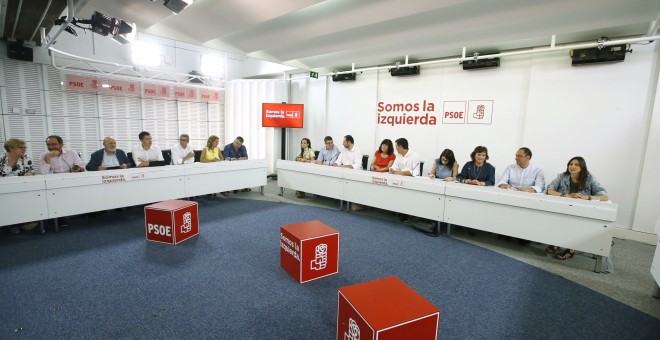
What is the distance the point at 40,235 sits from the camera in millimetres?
3689

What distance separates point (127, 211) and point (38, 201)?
141 cm

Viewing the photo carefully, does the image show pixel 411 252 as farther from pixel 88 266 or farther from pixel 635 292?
pixel 88 266

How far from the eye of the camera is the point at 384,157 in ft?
17.1

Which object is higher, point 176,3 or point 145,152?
point 176,3

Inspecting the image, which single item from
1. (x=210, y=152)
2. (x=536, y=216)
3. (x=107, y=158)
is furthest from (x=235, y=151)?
(x=536, y=216)

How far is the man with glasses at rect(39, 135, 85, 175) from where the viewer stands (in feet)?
13.0

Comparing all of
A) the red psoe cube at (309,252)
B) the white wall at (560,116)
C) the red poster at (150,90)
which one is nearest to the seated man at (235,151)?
the red poster at (150,90)

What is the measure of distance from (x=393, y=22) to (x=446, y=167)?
2.33 m

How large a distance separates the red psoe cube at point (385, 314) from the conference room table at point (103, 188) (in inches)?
152

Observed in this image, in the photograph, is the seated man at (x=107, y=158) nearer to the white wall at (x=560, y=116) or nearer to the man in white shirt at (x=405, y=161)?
the man in white shirt at (x=405, y=161)

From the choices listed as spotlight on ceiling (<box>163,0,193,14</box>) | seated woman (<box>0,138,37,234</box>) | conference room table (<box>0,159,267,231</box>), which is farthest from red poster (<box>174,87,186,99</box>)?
spotlight on ceiling (<box>163,0,193,14</box>)

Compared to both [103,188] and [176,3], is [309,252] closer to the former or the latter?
[176,3]

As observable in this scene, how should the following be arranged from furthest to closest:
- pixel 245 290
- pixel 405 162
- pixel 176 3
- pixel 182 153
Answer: pixel 182 153, pixel 405 162, pixel 176 3, pixel 245 290

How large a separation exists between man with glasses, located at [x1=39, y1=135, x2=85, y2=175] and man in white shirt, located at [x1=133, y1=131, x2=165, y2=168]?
2.84 feet
